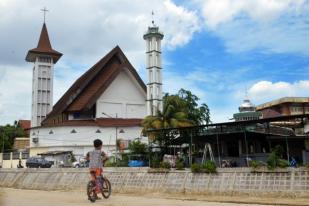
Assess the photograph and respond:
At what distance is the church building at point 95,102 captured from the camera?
48469 mm

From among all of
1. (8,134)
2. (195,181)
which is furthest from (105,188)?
(8,134)

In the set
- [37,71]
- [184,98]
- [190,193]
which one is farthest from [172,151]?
[37,71]

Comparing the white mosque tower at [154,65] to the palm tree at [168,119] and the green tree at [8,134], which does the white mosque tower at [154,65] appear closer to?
the palm tree at [168,119]

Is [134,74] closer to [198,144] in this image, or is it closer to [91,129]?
[91,129]

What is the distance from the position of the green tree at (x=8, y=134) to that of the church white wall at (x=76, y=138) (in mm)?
12240

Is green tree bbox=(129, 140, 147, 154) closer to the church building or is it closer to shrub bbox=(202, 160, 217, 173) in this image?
shrub bbox=(202, 160, 217, 173)

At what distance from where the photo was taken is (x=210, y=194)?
1385 centimetres

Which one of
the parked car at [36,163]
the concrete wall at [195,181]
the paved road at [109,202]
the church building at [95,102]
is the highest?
the church building at [95,102]

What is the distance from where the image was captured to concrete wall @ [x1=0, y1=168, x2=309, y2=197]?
40.9 ft

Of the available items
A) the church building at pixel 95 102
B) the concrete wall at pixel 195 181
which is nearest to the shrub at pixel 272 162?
the concrete wall at pixel 195 181

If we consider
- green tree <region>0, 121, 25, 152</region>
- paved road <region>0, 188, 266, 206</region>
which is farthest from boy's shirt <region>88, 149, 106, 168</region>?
green tree <region>0, 121, 25, 152</region>

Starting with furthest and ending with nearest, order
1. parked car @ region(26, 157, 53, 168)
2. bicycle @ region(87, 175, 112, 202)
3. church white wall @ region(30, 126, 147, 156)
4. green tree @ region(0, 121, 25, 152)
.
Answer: green tree @ region(0, 121, 25, 152), church white wall @ region(30, 126, 147, 156), parked car @ region(26, 157, 53, 168), bicycle @ region(87, 175, 112, 202)

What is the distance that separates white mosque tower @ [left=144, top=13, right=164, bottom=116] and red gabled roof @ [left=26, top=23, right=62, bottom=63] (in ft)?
45.6

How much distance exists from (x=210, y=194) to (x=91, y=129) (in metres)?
36.0
